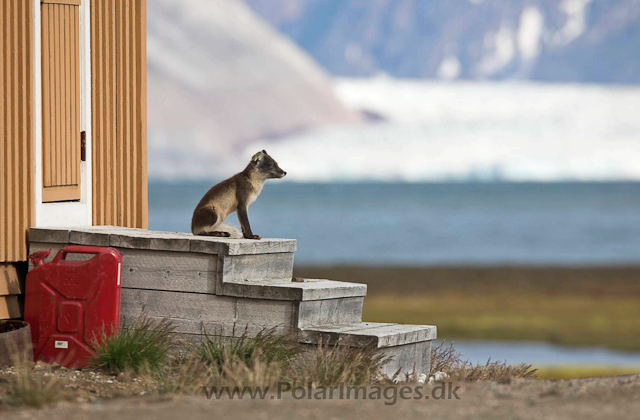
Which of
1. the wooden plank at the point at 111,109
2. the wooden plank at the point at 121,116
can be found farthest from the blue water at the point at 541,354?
the wooden plank at the point at 111,109

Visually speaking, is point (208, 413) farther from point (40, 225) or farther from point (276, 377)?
point (40, 225)

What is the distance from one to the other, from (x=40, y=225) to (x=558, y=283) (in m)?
22.7

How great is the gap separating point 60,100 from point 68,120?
0.19 metres

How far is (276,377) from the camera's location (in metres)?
5.95

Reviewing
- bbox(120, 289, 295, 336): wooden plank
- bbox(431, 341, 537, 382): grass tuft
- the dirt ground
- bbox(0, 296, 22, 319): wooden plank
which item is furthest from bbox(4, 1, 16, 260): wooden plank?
bbox(431, 341, 537, 382): grass tuft

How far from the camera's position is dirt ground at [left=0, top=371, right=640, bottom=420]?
4.93m

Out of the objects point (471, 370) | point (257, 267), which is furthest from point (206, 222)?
point (471, 370)

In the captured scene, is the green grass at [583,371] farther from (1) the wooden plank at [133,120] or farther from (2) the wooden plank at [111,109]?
(2) the wooden plank at [111,109]

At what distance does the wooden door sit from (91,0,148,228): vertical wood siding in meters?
0.25

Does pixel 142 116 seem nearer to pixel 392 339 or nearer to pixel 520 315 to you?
pixel 392 339

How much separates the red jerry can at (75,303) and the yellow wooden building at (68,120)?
Result: 48 centimetres

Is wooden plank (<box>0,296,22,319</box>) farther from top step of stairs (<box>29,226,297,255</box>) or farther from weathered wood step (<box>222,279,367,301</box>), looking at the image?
weathered wood step (<box>222,279,367,301</box>)

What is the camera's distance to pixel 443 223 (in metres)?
66.8

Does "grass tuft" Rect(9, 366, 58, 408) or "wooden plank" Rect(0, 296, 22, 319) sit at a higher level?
"wooden plank" Rect(0, 296, 22, 319)
